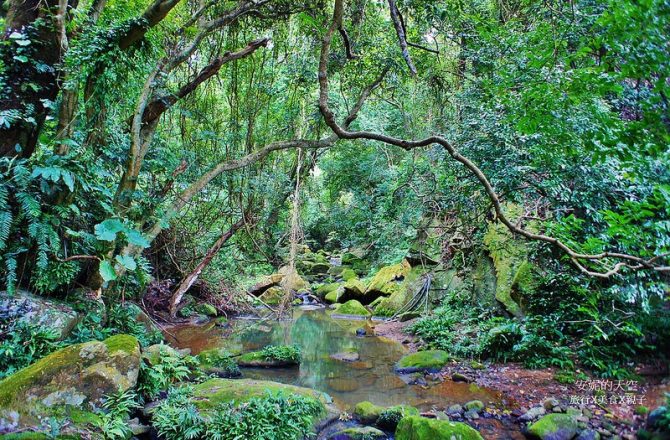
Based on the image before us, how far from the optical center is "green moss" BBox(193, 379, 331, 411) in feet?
15.2

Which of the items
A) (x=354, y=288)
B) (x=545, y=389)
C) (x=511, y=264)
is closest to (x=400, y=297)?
(x=354, y=288)

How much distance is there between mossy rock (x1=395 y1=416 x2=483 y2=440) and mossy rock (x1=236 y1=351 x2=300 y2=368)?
11.4 ft

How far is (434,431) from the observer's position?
14.3 ft

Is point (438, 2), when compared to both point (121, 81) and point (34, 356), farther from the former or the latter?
point (34, 356)

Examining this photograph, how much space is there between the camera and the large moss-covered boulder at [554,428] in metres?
4.63

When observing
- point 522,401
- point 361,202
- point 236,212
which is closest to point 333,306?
point 361,202

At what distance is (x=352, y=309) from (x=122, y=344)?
945 cm

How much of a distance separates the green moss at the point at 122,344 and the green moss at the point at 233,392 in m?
0.97

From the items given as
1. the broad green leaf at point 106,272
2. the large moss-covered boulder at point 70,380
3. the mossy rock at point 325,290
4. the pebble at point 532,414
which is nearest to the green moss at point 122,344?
the large moss-covered boulder at point 70,380

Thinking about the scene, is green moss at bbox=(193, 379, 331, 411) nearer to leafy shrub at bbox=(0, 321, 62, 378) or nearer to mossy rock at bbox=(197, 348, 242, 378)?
mossy rock at bbox=(197, 348, 242, 378)

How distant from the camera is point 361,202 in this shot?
57.0ft

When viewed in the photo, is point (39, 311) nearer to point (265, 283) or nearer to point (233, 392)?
point (233, 392)

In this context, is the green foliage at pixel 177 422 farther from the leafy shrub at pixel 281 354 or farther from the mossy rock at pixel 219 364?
the leafy shrub at pixel 281 354

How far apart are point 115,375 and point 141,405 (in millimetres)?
571
